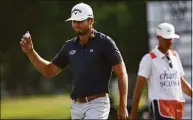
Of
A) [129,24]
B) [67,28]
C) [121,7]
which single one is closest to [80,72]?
[67,28]

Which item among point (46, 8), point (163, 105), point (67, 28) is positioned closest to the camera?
point (163, 105)

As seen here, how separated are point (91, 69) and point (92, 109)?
441 millimetres

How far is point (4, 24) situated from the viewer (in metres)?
19.4

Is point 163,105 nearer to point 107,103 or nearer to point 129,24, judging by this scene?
point 107,103

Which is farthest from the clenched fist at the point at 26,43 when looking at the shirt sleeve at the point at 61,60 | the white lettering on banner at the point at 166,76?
the white lettering on banner at the point at 166,76

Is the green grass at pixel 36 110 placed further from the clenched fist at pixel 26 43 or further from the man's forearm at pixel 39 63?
the clenched fist at pixel 26 43

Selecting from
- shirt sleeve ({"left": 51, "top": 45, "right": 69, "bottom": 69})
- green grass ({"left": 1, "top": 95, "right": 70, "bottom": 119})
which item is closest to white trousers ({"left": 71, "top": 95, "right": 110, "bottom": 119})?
shirt sleeve ({"left": 51, "top": 45, "right": 69, "bottom": 69})

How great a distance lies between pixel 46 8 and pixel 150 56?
1444 centimetres

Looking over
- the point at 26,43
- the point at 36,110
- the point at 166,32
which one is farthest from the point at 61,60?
the point at 36,110

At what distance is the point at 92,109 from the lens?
7484 mm

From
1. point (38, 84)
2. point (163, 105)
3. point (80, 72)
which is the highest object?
point (80, 72)

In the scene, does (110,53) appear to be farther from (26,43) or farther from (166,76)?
(166,76)

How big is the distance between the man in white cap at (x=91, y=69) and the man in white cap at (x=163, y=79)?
4.35 ft

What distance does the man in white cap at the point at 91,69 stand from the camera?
7441mm
